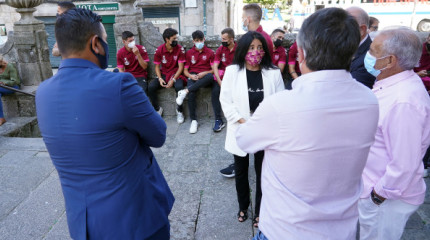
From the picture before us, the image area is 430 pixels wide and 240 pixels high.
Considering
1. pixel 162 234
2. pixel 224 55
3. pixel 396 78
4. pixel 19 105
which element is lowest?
pixel 19 105

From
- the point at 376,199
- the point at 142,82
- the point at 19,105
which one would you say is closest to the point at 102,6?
the point at 19,105

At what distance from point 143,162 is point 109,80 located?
0.53 metres

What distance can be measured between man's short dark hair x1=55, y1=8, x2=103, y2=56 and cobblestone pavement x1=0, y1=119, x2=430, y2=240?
1977mm

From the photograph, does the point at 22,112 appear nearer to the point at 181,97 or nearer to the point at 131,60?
the point at 131,60

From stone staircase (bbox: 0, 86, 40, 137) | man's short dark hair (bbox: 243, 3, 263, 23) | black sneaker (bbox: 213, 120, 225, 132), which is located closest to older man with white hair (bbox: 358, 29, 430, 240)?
man's short dark hair (bbox: 243, 3, 263, 23)

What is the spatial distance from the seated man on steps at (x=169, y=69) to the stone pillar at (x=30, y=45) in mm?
2182

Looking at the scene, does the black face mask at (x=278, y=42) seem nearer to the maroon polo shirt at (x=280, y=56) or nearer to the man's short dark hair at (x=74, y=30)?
the maroon polo shirt at (x=280, y=56)

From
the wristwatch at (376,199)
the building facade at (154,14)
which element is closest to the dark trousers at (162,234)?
the wristwatch at (376,199)

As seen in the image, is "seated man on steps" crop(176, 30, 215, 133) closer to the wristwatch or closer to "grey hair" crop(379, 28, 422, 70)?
the wristwatch

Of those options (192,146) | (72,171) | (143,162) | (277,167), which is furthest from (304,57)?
(192,146)

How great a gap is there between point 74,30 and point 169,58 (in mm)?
4288

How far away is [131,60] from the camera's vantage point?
5.72 metres

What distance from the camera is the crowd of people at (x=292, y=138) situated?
1335 millimetres

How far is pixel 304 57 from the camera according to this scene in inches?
55.3
